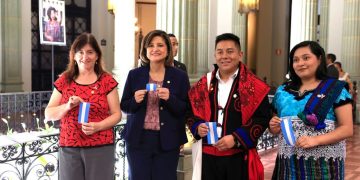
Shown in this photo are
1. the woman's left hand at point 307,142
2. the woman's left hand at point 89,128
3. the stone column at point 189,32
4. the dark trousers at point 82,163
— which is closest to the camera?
the woman's left hand at point 307,142

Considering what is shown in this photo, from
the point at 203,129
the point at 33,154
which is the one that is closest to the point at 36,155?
the point at 33,154

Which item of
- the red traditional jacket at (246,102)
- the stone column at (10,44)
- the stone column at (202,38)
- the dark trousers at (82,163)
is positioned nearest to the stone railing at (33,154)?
the dark trousers at (82,163)

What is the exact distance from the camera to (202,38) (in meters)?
12.6

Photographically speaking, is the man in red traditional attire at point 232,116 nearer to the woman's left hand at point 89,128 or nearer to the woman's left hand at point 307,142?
the woman's left hand at point 307,142

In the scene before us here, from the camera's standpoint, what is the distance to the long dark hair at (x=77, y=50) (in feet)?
11.3

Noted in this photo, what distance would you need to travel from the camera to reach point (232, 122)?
10.6 ft

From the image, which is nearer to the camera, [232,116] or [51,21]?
[232,116]

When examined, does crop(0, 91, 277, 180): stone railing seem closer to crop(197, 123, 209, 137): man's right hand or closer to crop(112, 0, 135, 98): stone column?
crop(197, 123, 209, 137): man's right hand

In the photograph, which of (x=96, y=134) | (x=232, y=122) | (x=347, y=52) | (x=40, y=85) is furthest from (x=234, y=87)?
(x=40, y=85)

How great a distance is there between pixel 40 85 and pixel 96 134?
14.8 metres

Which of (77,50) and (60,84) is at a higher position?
(77,50)

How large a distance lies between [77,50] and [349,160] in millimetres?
6124

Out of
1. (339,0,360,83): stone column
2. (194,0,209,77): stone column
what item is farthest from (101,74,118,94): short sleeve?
(339,0,360,83): stone column

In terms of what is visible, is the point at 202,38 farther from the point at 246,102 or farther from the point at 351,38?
the point at 246,102
